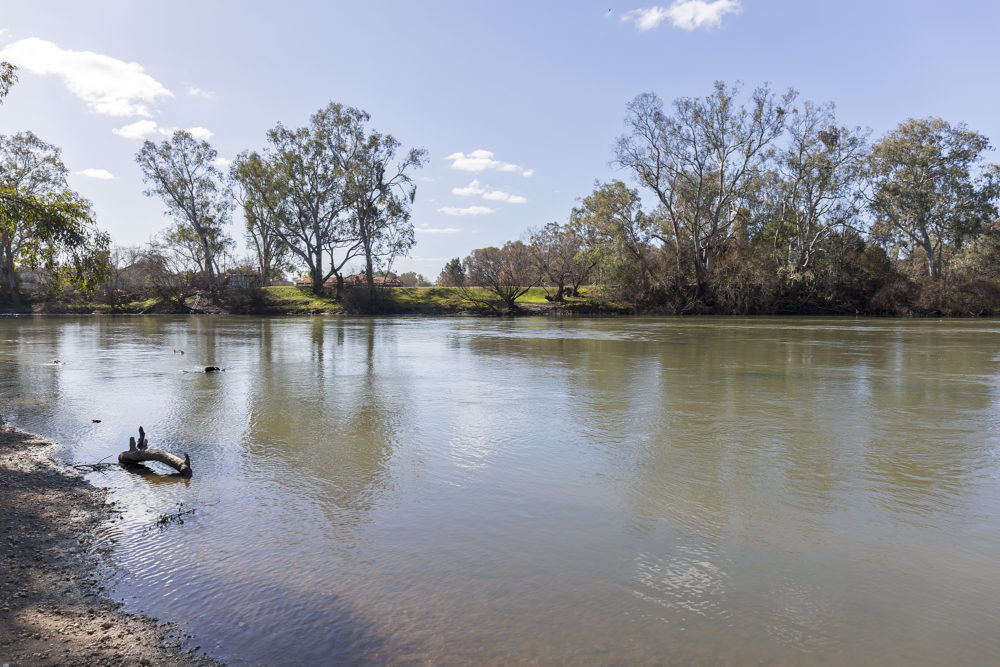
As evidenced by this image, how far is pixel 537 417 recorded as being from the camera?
1009 centimetres

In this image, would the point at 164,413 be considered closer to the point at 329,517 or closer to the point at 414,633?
the point at 329,517

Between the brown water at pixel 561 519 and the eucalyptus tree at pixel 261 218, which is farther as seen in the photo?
the eucalyptus tree at pixel 261 218

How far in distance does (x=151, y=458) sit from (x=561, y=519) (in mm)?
4788

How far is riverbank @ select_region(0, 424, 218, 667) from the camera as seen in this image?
10.9 ft

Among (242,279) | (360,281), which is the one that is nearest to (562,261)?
(360,281)

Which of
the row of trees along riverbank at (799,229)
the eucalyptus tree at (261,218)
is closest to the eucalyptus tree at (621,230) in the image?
the row of trees along riverbank at (799,229)

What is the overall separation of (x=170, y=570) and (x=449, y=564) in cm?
199

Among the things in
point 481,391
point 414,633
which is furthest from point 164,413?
point 414,633

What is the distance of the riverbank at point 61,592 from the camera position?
3.33 metres

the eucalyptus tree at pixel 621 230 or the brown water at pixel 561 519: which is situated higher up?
the eucalyptus tree at pixel 621 230

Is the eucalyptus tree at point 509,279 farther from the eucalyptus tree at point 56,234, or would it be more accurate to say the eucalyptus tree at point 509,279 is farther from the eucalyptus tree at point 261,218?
the eucalyptus tree at point 56,234

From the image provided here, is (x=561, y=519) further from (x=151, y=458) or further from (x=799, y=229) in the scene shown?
(x=799, y=229)

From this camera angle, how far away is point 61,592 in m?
4.04

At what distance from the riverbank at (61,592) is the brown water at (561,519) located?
0.66ft
